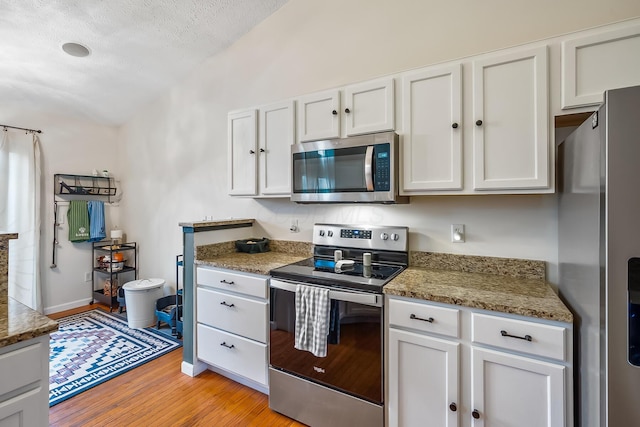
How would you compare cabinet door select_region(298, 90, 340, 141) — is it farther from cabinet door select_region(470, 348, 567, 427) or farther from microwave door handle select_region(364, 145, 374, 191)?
cabinet door select_region(470, 348, 567, 427)

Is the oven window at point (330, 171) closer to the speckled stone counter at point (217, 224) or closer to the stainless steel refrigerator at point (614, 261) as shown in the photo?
the speckled stone counter at point (217, 224)

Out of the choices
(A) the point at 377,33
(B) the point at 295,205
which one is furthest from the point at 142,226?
(A) the point at 377,33

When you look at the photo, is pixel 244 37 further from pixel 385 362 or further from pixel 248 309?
pixel 385 362

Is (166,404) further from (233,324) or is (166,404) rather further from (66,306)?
(66,306)

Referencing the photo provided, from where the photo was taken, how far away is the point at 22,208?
3422mm

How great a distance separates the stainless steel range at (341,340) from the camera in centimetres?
167

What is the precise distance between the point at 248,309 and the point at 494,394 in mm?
1467

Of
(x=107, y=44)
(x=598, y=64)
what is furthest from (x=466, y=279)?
(x=107, y=44)

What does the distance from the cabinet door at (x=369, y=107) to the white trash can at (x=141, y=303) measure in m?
2.70

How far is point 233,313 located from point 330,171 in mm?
1205

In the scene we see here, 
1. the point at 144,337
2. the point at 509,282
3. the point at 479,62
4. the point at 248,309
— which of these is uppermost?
the point at 479,62

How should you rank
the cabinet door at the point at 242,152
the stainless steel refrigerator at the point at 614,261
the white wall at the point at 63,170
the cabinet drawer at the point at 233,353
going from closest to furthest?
the stainless steel refrigerator at the point at 614,261, the cabinet drawer at the point at 233,353, the cabinet door at the point at 242,152, the white wall at the point at 63,170

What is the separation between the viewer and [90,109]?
381cm

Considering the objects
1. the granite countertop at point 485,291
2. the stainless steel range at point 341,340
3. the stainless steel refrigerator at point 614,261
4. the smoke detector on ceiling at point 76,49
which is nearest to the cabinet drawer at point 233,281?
the stainless steel range at point 341,340
